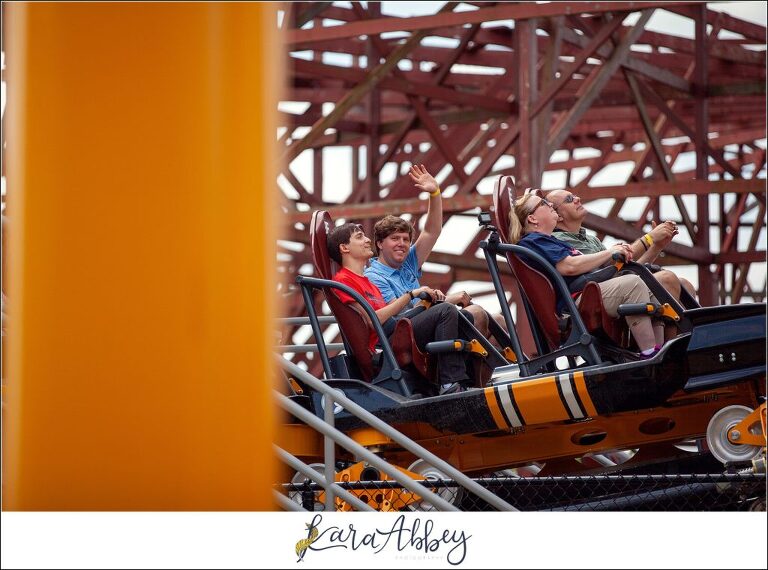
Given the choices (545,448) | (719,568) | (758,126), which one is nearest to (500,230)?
(545,448)

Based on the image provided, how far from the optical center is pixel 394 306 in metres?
5.48

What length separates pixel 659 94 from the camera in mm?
12891

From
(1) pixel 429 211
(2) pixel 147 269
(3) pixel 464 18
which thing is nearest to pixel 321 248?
(1) pixel 429 211

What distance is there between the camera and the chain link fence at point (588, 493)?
441cm

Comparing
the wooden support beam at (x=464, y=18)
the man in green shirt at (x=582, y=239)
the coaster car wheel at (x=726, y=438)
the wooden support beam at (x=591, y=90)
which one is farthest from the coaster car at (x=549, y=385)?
the wooden support beam at (x=591, y=90)

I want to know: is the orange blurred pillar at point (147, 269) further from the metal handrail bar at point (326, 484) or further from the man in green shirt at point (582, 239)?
the man in green shirt at point (582, 239)

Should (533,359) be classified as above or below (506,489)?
above

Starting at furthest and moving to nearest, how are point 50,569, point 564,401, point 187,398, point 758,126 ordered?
point 758,126
point 564,401
point 50,569
point 187,398

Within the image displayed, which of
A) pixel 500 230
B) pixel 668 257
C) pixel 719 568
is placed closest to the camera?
pixel 719 568

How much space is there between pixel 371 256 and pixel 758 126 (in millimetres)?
11851

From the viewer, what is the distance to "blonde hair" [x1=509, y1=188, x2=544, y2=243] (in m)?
5.32

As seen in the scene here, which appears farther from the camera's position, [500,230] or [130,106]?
[500,230]

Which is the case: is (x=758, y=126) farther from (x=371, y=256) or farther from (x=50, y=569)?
(x=50, y=569)

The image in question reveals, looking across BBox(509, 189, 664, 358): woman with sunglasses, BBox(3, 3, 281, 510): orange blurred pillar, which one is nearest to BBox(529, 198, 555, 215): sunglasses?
BBox(509, 189, 664, 358): woman with sunglasses
